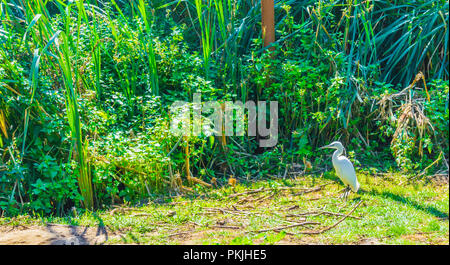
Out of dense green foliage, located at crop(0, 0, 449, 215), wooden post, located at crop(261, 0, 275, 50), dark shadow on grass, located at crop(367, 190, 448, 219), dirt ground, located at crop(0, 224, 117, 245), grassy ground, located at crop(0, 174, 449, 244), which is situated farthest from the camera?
wooden post, located at crop(261, 0, 275, 50)

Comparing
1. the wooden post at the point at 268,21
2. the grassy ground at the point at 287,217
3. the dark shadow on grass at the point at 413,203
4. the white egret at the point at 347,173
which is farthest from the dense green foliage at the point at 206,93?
the white egret at the point at 347,173

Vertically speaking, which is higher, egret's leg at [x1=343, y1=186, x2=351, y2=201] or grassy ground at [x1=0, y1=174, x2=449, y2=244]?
egret's leg at [x1=343, y1=186, x2=351, y2=201]

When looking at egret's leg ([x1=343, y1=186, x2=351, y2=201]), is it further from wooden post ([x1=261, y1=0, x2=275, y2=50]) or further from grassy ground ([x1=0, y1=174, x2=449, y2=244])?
wooden post ([x1=261, y1=0, x2=275, y2=50])

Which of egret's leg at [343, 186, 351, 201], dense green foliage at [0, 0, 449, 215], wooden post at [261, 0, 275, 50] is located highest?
wooden post at [261, 0, 275, 50]

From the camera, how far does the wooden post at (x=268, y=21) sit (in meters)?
6.57

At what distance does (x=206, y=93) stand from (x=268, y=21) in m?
1.32

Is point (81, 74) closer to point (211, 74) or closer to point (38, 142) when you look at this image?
point (38, 142)

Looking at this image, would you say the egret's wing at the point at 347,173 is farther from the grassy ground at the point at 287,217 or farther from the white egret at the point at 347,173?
the grassy ground at the point at 287,217

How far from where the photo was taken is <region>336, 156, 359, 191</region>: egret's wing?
16.6 feet

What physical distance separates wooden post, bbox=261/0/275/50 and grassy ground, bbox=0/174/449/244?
6.94 feet

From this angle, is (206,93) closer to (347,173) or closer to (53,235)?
(347,173)

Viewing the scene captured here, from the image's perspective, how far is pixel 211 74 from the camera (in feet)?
21.5

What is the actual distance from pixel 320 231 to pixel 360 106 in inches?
101

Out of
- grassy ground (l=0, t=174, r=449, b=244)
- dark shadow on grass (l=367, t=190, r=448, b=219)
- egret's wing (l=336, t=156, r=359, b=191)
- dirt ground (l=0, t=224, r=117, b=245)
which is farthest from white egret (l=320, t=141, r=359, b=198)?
dirt ground (l=0, t=224, r=117, b=245)
